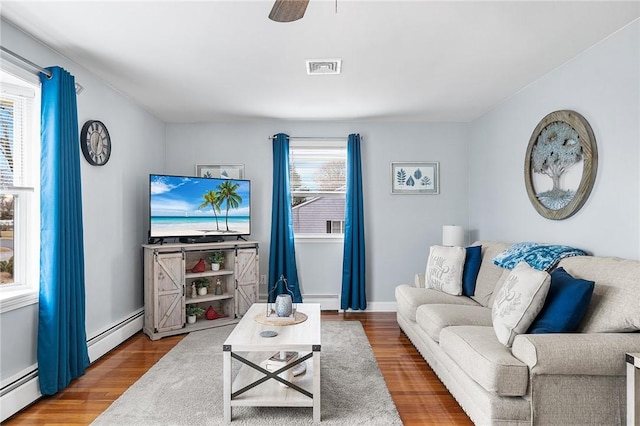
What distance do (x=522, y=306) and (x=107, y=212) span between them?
3421 millimetres

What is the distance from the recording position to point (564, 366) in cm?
193

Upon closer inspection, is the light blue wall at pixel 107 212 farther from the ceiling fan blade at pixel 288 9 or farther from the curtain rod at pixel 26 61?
the ceiling fan blade at pixel 288 9

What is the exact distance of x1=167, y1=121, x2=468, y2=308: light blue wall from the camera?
16.3 ft

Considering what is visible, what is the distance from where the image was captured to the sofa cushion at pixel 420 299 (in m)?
3.44

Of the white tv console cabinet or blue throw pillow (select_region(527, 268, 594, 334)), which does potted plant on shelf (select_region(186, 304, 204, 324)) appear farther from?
blue throw pillow (select_region(527, 268, 594, 334))

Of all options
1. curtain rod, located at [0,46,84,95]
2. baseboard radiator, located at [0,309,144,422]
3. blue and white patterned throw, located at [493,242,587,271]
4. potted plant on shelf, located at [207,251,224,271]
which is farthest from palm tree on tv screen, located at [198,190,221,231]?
blue and white patterned throw, located at [493,242,587,271]

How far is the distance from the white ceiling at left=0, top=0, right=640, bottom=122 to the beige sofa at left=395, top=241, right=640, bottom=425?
1.58 metres

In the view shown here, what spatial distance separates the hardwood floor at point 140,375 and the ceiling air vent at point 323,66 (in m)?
2.45

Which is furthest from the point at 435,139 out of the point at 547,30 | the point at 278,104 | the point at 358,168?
the point at 547,30

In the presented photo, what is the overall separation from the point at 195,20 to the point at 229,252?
268cm

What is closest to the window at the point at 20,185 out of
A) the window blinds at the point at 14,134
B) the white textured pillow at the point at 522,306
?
the window blinds at the point at 14,134

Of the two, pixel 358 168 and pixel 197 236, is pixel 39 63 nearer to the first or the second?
pixel 197 236

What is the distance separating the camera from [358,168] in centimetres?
486

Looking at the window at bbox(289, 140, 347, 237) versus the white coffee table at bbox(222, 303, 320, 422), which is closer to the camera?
the white coffee table at bbox(222, 303, 320, 422)
